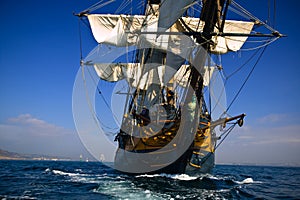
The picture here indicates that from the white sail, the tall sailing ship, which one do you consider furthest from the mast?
the white sail

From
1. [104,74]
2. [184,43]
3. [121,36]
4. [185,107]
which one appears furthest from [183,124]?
[104,74]

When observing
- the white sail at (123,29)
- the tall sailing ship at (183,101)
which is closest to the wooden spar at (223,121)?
the tall sailing ship at (183,101)

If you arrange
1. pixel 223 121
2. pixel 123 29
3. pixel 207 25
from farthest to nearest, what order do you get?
pixel 123 29 → pixel 223 121 → pixel 207 25

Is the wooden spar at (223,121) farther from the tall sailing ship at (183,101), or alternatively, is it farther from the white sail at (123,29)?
the white sail at (123,29)

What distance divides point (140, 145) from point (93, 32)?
10.4m

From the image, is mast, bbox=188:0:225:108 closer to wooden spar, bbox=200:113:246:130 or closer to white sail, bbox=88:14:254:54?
wooden spar, bbox=200:113:246:130

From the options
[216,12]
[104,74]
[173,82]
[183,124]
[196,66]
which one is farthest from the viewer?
[104,74]

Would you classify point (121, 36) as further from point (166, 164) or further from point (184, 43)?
point (166, 164)

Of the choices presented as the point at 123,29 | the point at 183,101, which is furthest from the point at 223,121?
the point at 123,29

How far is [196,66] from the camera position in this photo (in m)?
12.8

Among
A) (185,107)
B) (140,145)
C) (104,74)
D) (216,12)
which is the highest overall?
(104,74)

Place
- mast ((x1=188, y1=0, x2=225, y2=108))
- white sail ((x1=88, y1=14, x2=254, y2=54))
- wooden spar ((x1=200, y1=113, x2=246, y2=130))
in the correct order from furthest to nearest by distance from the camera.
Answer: white sail ((x1=88, y1=14, x2=254, y2=54))
wooden spar ((x1=200, y1=113, x2=246, y2=130))
mast ((x1=188, y1=0, x2=225, y2=108))

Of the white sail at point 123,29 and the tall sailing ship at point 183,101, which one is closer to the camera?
the tall sailing ship at point 183,101

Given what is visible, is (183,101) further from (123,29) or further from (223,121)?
(123,29)
